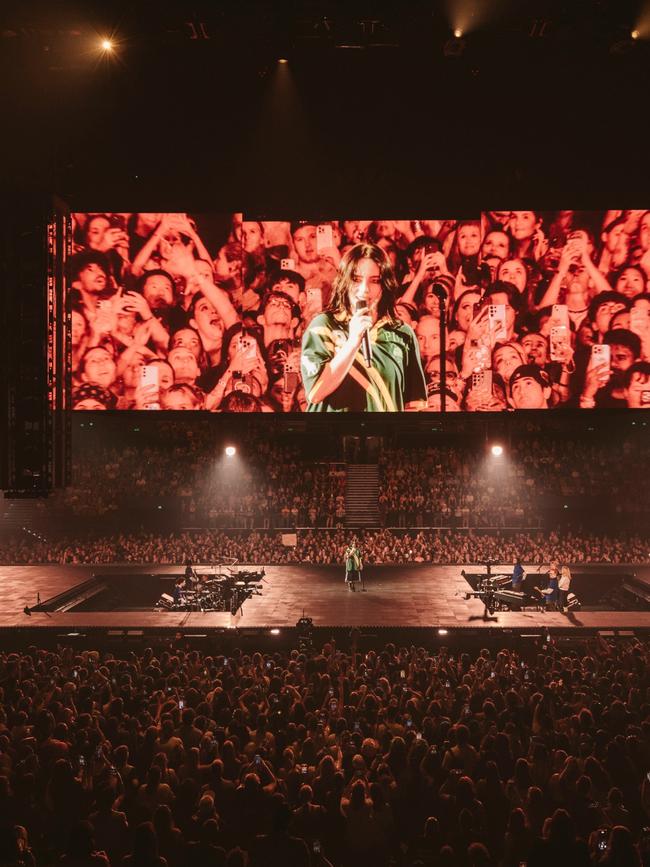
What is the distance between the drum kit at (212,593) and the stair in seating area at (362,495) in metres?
7.34

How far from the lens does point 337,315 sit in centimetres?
2000

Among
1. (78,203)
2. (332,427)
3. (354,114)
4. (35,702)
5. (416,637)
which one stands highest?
(354,114)

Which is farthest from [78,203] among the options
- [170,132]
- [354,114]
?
[354,114]

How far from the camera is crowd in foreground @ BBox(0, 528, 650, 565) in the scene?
21.3 metres

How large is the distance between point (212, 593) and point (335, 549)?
663 centimetres

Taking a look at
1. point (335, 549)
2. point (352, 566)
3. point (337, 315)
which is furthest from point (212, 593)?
point (337, 315)

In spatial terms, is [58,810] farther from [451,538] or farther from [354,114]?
[451,538]

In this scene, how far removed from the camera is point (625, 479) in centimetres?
2398

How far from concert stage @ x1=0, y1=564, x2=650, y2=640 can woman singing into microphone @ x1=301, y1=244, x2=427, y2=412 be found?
4576 mm

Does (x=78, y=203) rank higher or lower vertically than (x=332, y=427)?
higher

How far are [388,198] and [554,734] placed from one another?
1622 centimetres

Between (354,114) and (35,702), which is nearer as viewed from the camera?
(35,702)

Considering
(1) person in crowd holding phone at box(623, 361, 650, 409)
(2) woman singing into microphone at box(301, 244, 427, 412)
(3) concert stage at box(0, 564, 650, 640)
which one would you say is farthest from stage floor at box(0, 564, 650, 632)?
(1) person in crowd holding phone at box(623, 361, 650, 409)

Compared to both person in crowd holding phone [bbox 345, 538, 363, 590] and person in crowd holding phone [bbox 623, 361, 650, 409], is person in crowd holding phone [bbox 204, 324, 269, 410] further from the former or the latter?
person in crowd holding phone [bbox 623, 361, 650, 409]
